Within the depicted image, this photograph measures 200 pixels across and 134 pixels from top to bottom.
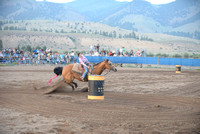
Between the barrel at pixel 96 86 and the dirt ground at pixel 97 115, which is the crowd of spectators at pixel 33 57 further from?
the barrel at pixel 96 86

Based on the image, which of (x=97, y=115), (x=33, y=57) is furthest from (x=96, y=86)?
(x=33, y=57)

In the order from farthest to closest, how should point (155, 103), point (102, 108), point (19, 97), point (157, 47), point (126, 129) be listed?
1. point (157, 47)
2. point (19, 97)
3. point (155, 103)
4. point (102, 108)
5. point (126, 129)

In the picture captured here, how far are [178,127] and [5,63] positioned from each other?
31.1 m

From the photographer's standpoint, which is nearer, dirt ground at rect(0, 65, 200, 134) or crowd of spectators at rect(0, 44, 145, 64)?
dirt ground at rect(0, 65, 200, 134)

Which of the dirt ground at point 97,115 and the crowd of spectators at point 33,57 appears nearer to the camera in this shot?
the dirt ground at point 97,115

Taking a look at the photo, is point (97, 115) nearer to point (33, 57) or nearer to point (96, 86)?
point (96, 86)

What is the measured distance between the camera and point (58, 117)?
8.84 meters

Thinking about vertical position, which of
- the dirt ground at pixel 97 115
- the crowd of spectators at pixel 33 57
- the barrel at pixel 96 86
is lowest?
the dirt ground at pixel 97 115

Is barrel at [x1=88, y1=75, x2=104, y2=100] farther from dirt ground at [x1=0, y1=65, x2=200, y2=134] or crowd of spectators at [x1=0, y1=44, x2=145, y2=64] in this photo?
crowd of spectators at [x1=0, y1=44, x2=145, y2=64]

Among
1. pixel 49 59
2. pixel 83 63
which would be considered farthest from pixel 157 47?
pixel 83 63

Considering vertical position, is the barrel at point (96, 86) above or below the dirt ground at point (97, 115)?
above

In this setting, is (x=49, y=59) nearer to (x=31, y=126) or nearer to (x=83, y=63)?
(x=83, y=63)

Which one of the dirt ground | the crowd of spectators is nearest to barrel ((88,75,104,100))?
the dirt ground

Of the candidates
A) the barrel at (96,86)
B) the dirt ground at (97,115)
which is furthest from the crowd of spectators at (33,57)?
the barrel at (96,86)
